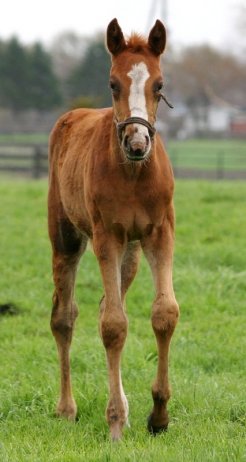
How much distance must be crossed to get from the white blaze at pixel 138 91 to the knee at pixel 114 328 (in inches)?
44.2

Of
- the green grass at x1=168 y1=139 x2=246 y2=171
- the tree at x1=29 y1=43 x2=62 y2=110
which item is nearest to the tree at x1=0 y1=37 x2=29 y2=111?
the tree at x1=29 y1=43 x2=62 y2=110

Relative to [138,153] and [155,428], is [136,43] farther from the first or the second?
[155,428]

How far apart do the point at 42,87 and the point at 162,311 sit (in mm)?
66778

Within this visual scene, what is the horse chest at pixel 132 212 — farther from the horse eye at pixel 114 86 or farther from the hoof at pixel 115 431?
the hoof at pixel 115 431

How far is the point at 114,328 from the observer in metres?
5.19

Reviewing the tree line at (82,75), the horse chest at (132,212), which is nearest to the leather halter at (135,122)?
the horse chest at (132,212)

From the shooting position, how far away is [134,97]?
4992 mm

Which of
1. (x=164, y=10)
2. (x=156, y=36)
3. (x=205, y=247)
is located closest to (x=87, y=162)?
(x=156, y=36)

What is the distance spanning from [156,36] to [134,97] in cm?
56

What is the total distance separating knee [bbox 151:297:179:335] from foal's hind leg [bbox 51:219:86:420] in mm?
1331

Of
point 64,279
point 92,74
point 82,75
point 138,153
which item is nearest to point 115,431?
point 64,279

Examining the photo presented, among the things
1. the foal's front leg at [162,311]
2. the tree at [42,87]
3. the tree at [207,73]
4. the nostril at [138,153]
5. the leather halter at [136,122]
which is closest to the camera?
the nostril at [138,153]

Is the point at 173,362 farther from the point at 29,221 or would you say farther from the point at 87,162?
the point at 29,221

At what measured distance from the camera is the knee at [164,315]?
5.14m
